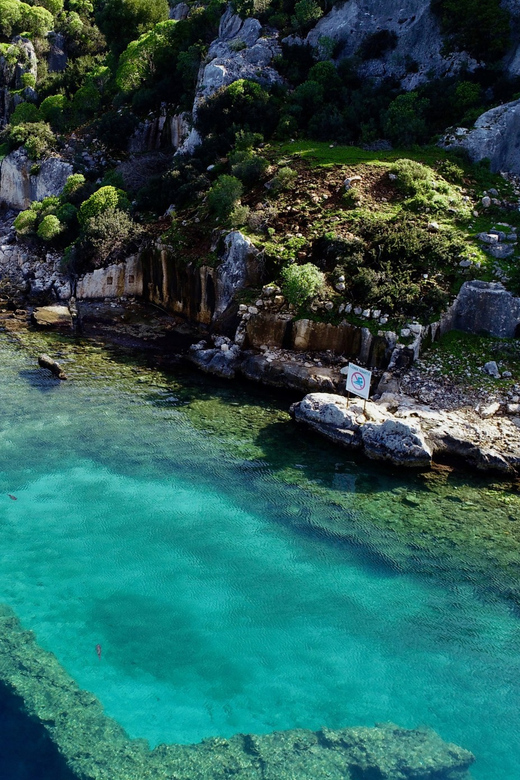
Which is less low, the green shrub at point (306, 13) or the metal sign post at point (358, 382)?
the green shrub at point (306, 13)

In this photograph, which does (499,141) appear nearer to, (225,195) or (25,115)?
(225,195)

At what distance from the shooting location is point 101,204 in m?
34.0

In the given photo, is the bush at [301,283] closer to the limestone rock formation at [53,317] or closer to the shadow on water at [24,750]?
the limestone rock formation at [53,317]

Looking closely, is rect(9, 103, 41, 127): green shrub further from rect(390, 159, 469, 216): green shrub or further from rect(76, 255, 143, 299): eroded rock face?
rect(390, 159, 469, 216): green shrub

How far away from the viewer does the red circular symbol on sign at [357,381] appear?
2020 centimetres

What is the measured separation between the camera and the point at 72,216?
36531 millimetres

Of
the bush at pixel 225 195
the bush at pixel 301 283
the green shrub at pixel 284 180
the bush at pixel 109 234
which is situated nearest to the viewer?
the bush at pixel 301 283

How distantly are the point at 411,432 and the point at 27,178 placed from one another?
124 feet

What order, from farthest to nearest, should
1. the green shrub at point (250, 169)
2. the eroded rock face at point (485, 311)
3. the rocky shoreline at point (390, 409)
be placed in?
1. the green shrub at point (250, 169)
2. the eroded rock face at point (485, 311)
3. the rocky shoreline at point (390, 409)

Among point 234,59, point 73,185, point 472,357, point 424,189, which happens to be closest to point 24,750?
point 472,357

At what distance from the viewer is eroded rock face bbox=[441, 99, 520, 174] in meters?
32.2

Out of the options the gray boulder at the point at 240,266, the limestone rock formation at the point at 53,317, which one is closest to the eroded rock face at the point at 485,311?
the gray boulder at the point at 240,266

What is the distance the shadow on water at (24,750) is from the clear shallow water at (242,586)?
1265 mm

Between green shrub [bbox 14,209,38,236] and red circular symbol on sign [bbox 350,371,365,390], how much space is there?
27.0 m
